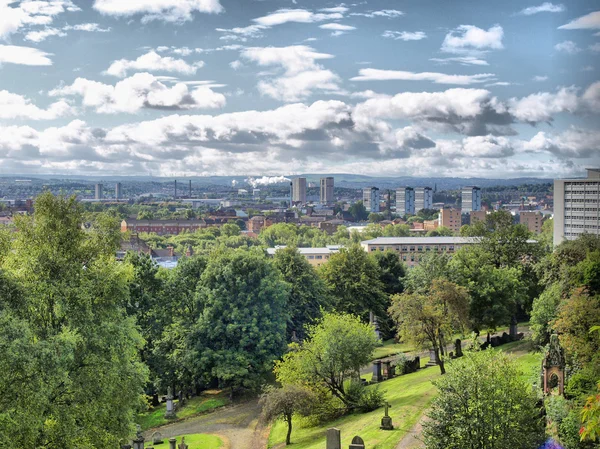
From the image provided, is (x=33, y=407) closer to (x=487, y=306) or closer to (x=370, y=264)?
(x=487, y=306)

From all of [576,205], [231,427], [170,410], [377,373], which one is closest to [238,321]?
[170,410]

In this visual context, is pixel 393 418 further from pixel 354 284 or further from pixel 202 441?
pixel 354 284

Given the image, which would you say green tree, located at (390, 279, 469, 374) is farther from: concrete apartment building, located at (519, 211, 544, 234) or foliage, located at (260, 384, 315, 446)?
concrete apartment building, located at (519, 211, 544, 234)

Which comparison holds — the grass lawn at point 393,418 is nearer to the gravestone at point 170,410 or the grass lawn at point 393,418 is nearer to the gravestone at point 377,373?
the gravestone at point 377,373

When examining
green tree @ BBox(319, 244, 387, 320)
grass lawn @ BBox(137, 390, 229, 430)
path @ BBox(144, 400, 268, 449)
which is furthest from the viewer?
green tree @ BBox(319, 244, 387, 320)

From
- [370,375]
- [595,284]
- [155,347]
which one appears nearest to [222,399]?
[155,347]

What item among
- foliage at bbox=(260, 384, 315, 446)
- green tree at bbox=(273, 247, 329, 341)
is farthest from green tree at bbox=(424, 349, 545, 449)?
green tree at bbox=(273, 247, 329, 341)
